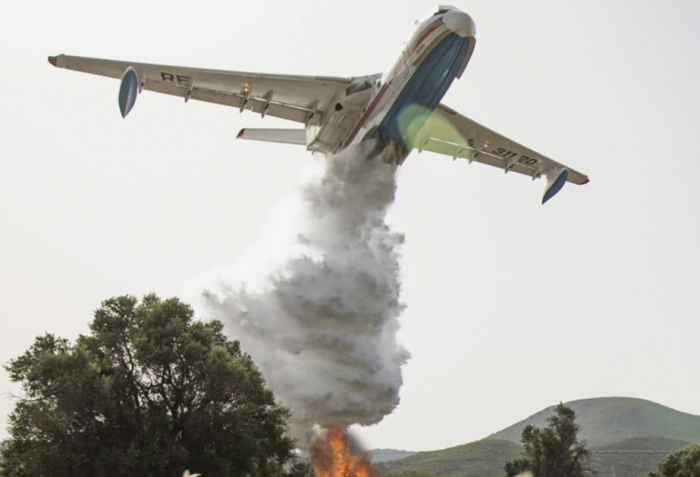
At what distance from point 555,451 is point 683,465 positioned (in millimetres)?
9820

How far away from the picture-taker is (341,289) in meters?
30.1

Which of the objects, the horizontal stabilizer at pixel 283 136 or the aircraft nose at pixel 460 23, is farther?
the horizontal stabilizer at pixel 283 136

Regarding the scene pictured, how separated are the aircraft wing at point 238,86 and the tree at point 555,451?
132 ft

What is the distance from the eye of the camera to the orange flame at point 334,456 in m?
31.2

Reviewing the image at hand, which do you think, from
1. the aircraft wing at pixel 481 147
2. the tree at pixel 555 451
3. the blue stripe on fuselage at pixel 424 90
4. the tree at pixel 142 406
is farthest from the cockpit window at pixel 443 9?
the tree at pixel 555 451

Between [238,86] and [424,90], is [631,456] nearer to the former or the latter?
[424,90]

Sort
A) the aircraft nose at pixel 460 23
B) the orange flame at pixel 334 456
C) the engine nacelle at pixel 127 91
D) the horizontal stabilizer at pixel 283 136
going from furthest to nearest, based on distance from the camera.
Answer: the horizontal stabilizer at pixel 283 136
the orange flame at pixel 334 456
the aircraft nose at pixel 460 23
the engine nacelle at pixel 127 91

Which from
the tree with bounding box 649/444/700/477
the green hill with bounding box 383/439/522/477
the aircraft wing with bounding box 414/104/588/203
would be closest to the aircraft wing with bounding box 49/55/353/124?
the aircraft wing with bounding box 414/104/588/203

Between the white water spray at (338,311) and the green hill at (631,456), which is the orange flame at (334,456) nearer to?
the white water spray at (338,311)

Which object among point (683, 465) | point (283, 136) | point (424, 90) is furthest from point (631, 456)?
point (424, 90)

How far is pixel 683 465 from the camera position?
5703cm

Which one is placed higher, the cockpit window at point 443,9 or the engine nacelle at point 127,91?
the cockpit window at point 443,9

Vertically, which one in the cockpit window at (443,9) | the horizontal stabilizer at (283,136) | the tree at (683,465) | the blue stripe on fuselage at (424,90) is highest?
the cockpit window at (443,9)

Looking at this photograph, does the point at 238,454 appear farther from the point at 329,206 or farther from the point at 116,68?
the point at 116,68
